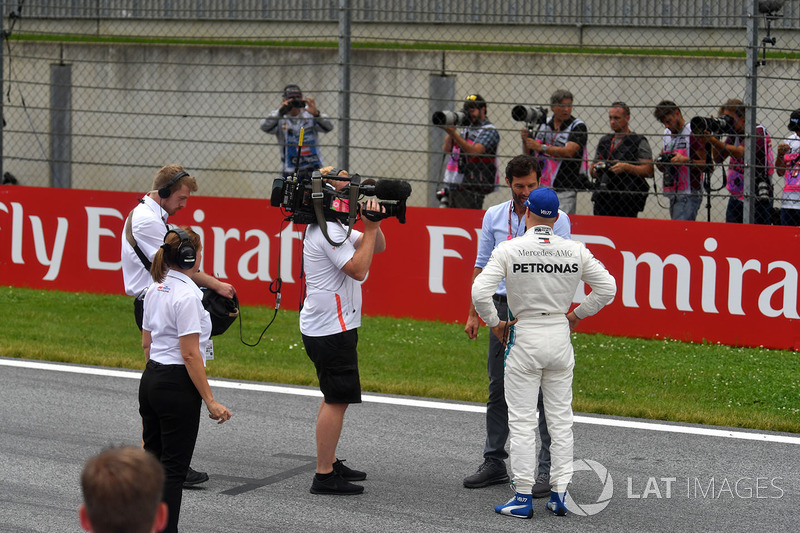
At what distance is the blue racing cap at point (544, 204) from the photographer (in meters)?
5.80

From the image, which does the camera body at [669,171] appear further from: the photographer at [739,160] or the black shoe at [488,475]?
the black shoe at [488,475]

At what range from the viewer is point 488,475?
6.38 meters

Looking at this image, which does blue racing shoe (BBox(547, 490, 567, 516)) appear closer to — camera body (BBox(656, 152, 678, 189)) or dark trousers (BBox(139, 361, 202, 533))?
dark trousers (BBox(139, 361, 202, 533))

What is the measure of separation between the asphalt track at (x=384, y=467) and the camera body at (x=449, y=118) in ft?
12.8

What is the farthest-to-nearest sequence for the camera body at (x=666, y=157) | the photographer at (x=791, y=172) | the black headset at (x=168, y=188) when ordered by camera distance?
the camera body at (x=666, y=157), the photographer at (x=791, y=172), the black headset at (x=168, y=188)

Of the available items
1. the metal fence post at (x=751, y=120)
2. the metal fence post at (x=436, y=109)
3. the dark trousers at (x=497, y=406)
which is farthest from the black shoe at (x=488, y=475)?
the metal fence post at (x=436, y=109)

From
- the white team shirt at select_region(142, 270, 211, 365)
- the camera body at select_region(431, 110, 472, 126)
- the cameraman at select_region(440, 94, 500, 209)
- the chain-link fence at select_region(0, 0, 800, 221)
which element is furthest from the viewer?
the chain-link fence at select_region(0, 0, 800, 221)

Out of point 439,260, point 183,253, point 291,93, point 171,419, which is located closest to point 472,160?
point 439,260

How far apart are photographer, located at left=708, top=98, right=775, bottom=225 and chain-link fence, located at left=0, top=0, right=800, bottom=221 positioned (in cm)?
213

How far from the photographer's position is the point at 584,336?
10648 millimetres

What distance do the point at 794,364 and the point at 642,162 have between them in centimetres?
255

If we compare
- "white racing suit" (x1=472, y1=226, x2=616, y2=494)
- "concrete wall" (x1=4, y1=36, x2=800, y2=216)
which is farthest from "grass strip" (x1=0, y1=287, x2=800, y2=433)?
"concrete wall" (x1=4, y1=36, x2=800, y2=216)

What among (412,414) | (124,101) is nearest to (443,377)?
(412,414)

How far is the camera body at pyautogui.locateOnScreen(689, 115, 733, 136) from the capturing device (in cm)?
1068
